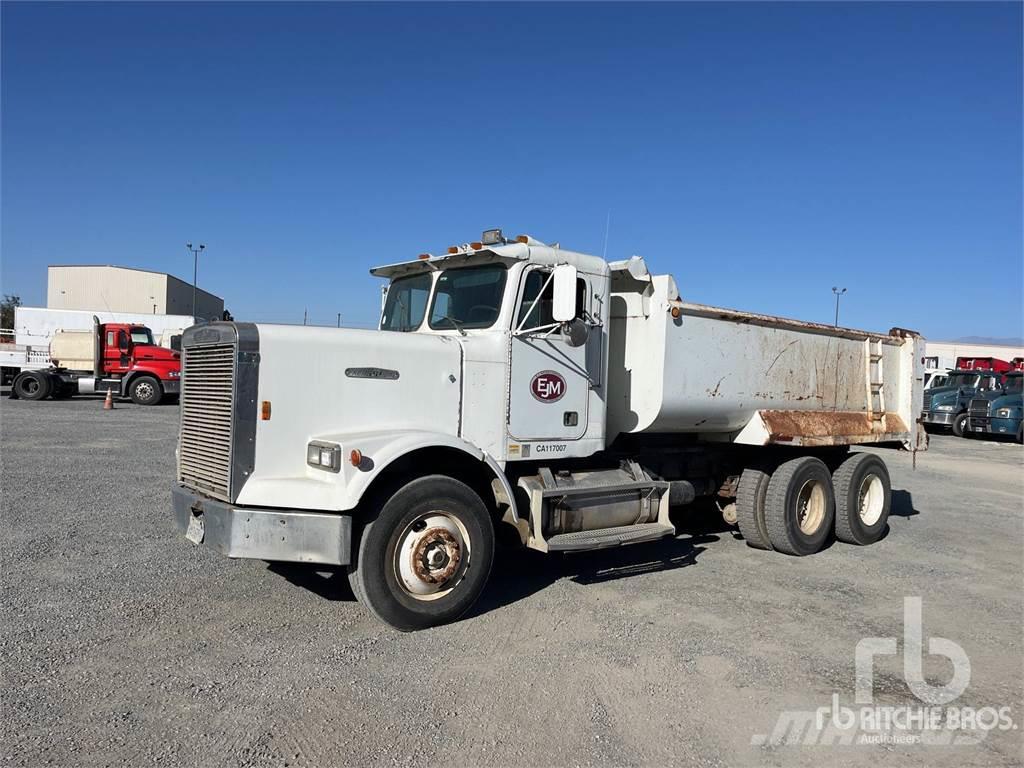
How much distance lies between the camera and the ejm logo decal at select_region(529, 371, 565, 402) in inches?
229

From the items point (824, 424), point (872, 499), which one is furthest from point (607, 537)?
point (872, 499)

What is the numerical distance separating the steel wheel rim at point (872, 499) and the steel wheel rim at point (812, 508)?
32.9 inches

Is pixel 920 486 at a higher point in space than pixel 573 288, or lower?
lower

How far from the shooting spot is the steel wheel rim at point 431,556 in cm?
491

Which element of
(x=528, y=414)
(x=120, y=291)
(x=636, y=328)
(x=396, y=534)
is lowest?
(x=396, y=534)

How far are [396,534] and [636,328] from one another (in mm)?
2977

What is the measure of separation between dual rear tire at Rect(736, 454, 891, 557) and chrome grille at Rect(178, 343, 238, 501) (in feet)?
17.1

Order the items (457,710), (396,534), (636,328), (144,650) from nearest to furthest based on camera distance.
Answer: (457,710) < (144,650) < (396,534) < (636,328)

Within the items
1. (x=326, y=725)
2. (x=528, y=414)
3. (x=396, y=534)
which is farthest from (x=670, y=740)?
(x=528, y=414)

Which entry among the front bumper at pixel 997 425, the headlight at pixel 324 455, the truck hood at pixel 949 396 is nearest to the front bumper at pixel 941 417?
the truck hood at pixel 949 396

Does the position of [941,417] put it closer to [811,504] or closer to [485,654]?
[811,504]

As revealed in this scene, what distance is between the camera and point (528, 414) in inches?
228

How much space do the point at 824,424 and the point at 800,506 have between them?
0.91 m

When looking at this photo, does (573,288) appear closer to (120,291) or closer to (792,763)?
(792,763)
